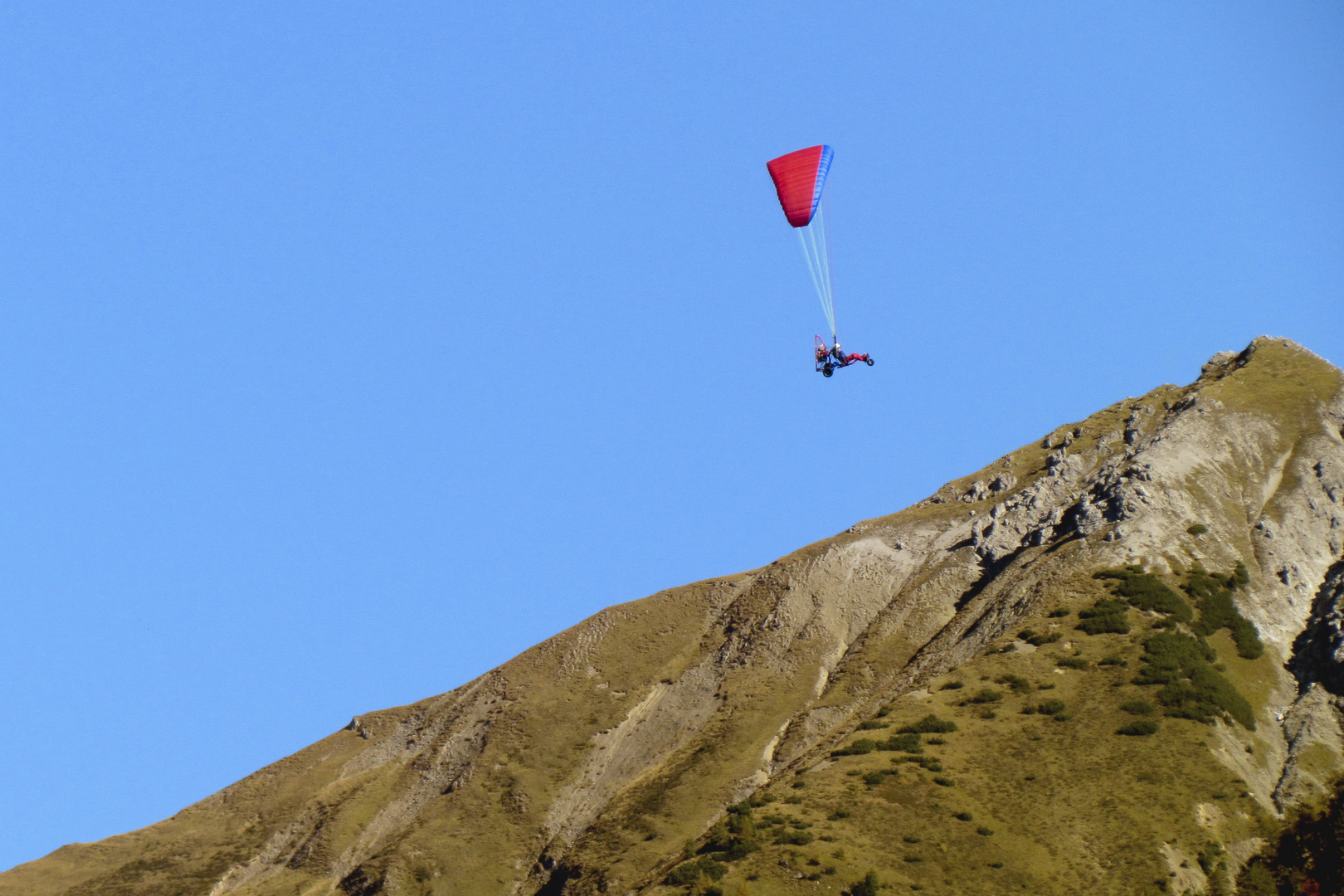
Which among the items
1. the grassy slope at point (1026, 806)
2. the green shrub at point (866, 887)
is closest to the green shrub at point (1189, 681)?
the grassy slope at point (1026, 806)

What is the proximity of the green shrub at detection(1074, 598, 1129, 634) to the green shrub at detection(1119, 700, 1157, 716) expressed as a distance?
9222 millimetres

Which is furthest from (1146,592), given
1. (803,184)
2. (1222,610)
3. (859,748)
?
(803,184)

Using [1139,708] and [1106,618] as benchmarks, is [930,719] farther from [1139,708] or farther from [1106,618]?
[1106,618]

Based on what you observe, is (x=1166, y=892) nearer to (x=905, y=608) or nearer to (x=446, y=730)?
(x=905, y=608)

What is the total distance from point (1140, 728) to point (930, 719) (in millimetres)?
11565

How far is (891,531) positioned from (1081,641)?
37986mm

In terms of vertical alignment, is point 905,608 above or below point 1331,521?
above

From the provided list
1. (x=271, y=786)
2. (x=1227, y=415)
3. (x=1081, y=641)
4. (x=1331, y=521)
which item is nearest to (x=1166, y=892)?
(x=1081, y=641)

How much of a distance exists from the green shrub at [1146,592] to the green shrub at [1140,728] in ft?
45.5

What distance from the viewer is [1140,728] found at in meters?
75.8

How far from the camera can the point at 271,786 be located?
124 m

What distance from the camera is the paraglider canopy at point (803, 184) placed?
7838 centimetres

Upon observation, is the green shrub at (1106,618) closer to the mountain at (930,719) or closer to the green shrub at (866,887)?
the mountain at (930,719)

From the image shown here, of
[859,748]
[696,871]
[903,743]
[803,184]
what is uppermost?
[803,184]
